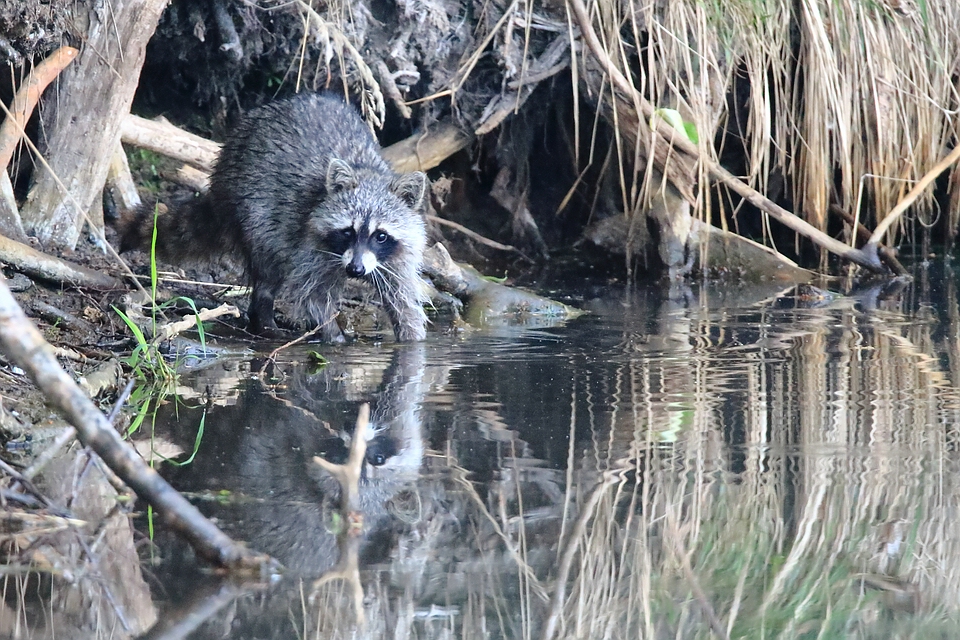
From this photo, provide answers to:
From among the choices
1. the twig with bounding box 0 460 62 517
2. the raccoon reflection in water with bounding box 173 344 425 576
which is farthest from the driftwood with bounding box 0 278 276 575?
the twig with bounding box 0 460 62 517

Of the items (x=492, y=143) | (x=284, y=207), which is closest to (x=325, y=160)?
(x=284, y=207)

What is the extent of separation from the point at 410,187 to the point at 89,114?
1.42 metres

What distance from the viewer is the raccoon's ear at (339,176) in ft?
16.5

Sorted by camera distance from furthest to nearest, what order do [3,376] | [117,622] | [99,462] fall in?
[3,376], [99,462], [117,622]

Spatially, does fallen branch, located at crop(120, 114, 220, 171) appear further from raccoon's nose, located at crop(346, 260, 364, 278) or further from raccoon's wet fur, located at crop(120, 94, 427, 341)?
raccoon's nose, located at crop(346, 260, 364, 278)

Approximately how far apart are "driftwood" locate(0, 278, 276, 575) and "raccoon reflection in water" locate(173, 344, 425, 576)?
178 millimetres

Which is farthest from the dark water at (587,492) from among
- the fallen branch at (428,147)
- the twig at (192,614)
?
the fallen branch at (428,147)

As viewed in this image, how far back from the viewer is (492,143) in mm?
7242

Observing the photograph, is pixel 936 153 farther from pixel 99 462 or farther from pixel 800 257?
pixel 99 462

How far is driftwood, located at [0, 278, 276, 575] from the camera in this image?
1.85 m

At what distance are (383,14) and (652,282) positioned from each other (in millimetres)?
2104

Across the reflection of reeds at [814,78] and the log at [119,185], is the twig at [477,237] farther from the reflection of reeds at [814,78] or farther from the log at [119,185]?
the log at [119,185]

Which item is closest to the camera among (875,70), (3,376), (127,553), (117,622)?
(117,622)

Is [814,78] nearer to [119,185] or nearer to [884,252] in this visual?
[884,252]
